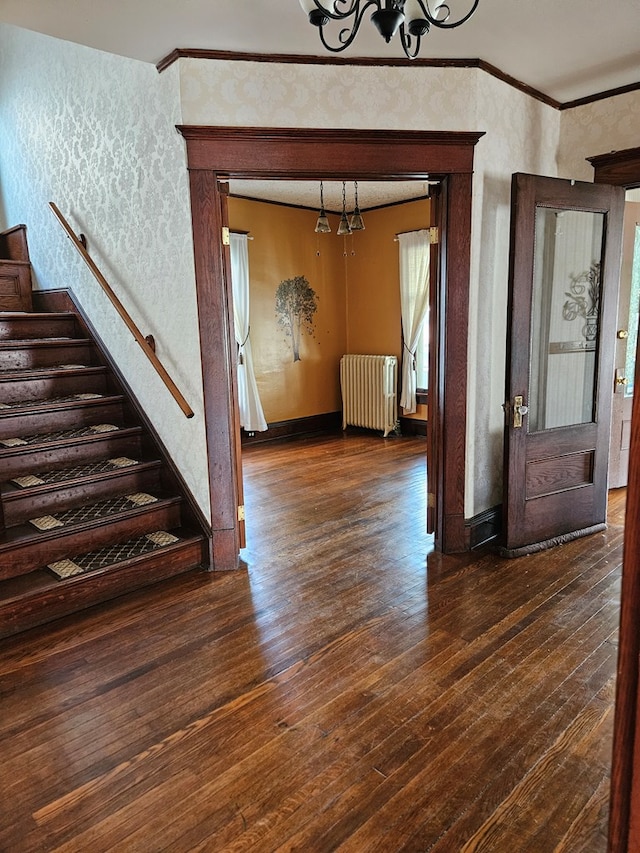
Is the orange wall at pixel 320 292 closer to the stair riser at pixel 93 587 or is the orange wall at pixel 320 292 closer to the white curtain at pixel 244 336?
the white curtain at pixel 244 336

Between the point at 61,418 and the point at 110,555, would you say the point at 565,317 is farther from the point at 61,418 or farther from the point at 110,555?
the point at 61,418

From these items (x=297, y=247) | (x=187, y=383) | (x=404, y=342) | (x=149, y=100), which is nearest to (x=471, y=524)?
(x=187, y=383)

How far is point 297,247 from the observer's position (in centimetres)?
662

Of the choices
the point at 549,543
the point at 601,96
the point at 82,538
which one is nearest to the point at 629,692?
the point at 82,538

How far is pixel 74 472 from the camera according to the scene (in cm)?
336

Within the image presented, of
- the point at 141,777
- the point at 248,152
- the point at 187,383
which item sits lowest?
the point at 141,777

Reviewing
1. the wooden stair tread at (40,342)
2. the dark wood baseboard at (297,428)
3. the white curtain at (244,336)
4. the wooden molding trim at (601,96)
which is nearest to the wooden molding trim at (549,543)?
the wooden molding trim at (601,96)

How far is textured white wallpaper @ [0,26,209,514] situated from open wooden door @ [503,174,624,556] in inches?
72.4

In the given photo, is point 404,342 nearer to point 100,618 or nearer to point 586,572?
point 586,572

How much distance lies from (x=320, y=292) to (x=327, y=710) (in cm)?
559

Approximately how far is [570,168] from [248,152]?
7.17 feet

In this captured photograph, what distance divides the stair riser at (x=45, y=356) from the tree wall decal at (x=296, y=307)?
280 cm

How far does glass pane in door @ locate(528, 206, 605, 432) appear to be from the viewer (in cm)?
327

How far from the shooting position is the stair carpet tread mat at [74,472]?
3.16 m
